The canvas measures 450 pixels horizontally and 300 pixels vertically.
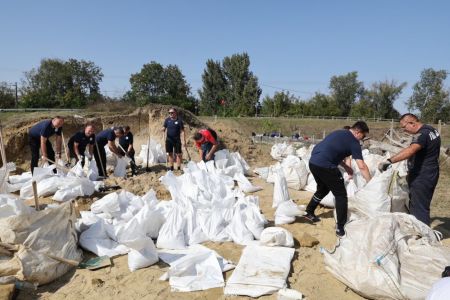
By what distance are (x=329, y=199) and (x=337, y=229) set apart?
101 centimetres

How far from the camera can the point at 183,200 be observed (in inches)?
160

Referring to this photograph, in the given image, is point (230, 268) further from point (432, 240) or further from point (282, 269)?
point (432, 240)

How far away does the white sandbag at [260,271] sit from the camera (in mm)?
2580

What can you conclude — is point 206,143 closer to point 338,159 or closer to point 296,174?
point 296,174

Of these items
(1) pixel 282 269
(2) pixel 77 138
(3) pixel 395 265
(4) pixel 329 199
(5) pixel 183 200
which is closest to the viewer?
(3) pixel 395 265

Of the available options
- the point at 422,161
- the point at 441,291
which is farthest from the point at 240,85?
the point at 441,291

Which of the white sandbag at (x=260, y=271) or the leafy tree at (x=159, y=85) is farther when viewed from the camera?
the leafy tree at (x=159, y=85)

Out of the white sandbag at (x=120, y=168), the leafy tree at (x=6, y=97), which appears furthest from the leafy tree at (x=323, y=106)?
the white sandbag at (x=120, y=168)

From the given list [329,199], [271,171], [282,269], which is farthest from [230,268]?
[271,171]

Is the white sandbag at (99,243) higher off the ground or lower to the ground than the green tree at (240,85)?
lower

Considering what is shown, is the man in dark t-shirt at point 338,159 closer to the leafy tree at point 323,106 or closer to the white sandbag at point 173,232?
the white sandbag at point 173,232

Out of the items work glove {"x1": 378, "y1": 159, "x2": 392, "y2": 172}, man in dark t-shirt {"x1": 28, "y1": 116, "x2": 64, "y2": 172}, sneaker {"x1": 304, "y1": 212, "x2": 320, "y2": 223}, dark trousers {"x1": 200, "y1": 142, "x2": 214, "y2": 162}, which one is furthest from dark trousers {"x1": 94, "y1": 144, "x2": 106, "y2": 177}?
work glove {"x1": 378, "y1": 159, "x2": 392, "y2": 172}

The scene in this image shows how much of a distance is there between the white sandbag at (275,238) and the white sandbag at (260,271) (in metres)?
0.06

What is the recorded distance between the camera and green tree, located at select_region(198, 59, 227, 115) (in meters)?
41.6
